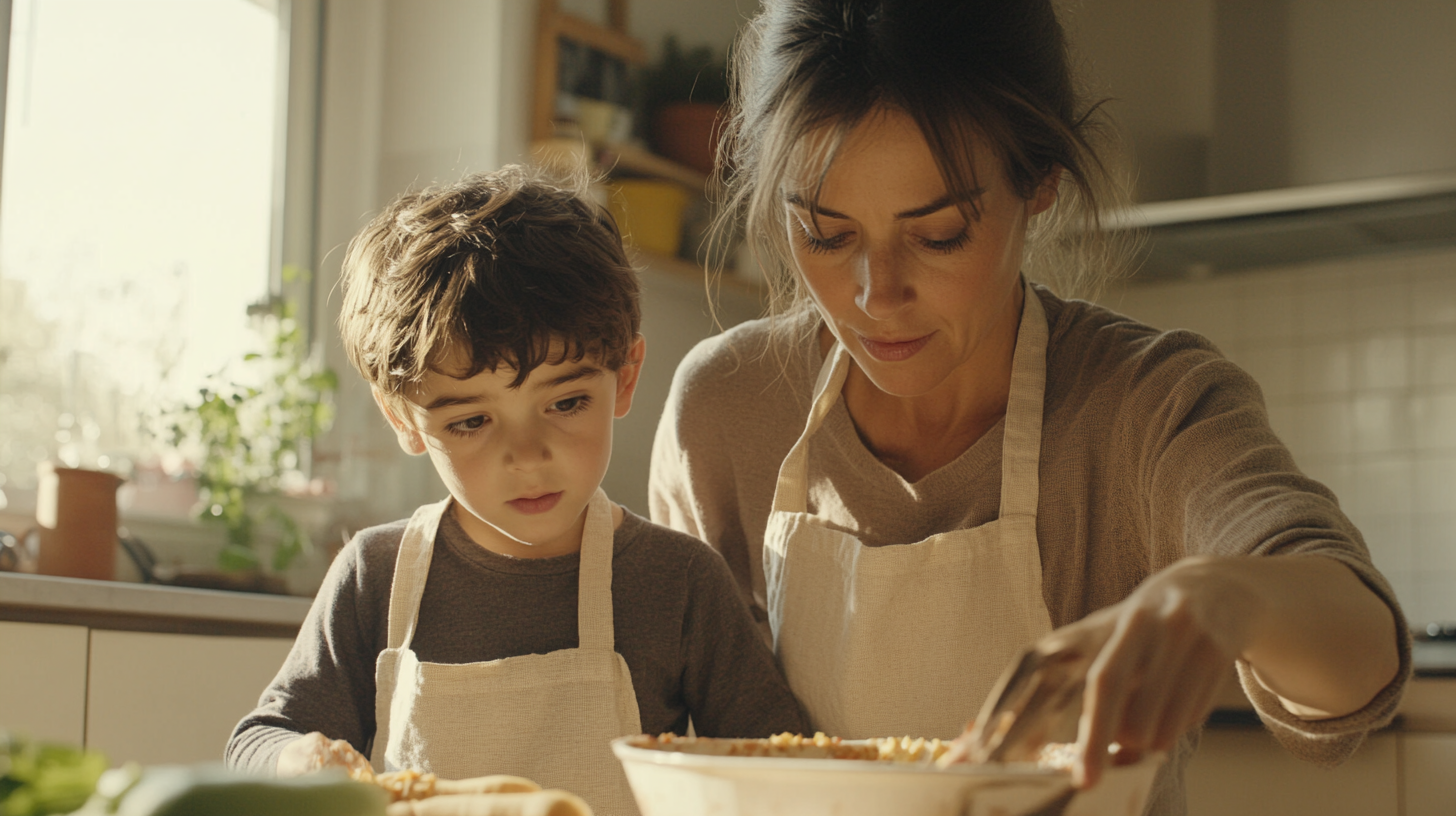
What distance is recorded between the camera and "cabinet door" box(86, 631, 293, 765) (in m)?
1.68

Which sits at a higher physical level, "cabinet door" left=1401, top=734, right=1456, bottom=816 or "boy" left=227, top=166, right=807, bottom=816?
"boy" left=227, top=166, right=807, bottom=816

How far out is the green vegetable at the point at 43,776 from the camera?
0.41m

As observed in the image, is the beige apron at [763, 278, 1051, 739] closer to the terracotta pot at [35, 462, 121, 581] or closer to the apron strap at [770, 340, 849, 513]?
the apron strap at [770, 340, 849, 513]

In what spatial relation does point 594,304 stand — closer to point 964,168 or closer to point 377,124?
point 964,168

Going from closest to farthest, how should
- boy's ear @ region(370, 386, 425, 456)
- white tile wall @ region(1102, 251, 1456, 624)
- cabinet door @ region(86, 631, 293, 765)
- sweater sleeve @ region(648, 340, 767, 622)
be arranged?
boy's ear @ region(370, 386, 425, 456) → sweater sleeve @ region(648, 340, 767, 622) → cabinet door @ region(86, 631, 293, 765) → white tile wall @ region(1102, 251, 1456, 624)

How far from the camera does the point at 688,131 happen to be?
3.02 m

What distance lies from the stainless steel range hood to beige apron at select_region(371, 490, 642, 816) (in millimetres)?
1586

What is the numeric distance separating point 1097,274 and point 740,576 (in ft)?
1.66

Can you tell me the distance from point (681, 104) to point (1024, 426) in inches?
80.6

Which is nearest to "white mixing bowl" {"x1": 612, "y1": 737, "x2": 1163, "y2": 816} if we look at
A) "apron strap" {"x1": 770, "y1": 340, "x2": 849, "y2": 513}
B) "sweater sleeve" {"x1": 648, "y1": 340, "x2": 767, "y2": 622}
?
"apron strap" {"x1": 770, "y1": 340, "x2": 849, "y2": 513}

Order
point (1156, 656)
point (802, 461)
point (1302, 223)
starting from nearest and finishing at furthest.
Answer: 1. point (1156, 656)
2. point (802, 461)
3. point (1302, 223)

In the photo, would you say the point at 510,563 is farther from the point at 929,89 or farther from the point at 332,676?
the point at 929,89

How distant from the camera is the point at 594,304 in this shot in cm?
105

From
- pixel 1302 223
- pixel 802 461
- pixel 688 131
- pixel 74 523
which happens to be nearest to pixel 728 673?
pixel 802 461
